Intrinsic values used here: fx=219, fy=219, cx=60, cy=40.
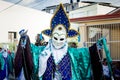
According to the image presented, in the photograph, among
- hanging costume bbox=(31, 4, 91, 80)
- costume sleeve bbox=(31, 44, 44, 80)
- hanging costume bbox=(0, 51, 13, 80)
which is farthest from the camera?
hanging costume bbox=(0, 51, 13, 80)

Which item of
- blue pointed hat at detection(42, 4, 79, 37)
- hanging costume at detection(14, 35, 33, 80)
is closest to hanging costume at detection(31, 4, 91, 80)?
blue pointed hat at detection(42, 4, 79, 37)

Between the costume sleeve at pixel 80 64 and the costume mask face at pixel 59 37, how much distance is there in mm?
321

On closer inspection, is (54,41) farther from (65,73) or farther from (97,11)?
(97,11)

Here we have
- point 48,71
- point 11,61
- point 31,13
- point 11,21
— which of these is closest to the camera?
point 48,71

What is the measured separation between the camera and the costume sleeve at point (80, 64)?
4465 mm

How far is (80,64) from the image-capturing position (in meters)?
4.52

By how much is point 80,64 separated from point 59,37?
0.73 m

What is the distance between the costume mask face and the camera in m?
4.31

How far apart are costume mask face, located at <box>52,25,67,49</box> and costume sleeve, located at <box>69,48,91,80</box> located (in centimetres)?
32

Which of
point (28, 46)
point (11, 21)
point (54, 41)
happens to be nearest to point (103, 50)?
point (54, 41)

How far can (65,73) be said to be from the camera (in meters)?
4.27

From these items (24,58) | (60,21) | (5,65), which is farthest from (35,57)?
(60,21)

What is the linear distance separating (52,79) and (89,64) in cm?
81

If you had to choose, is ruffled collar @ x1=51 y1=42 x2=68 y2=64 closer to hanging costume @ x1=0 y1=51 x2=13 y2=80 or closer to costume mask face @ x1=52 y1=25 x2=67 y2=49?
costume mask face @ x1=52 y1=25 x2=67 y2=49
